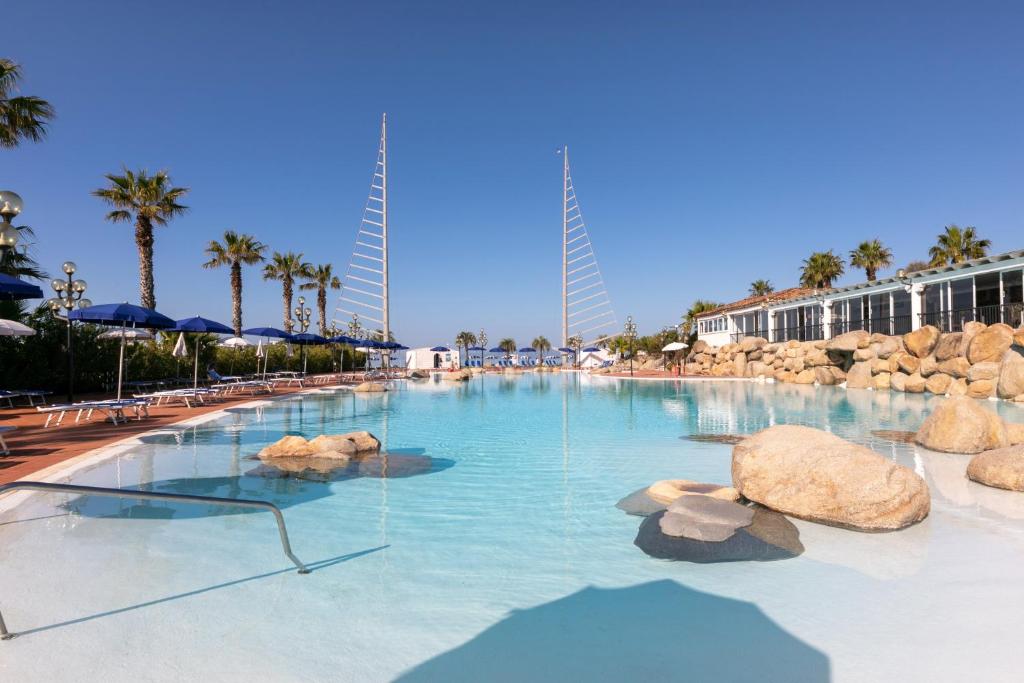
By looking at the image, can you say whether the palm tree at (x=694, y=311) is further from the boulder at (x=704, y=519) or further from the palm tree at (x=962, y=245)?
the boulder at (x=704, y=519)

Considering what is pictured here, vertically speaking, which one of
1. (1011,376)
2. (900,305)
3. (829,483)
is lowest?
(829,483)

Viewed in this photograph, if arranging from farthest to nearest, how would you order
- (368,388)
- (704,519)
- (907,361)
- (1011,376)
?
(368,388), (907,361), (1011,376), (704,519)

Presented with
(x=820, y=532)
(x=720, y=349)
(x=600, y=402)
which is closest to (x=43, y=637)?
(x=820, y=532)

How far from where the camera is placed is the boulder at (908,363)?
70.2ft

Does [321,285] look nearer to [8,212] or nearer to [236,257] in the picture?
[236,257]

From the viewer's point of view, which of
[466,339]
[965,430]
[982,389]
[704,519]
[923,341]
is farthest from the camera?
[466,339]

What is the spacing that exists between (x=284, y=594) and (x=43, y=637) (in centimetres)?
135

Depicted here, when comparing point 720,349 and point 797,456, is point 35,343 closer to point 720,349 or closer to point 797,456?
point 797,456

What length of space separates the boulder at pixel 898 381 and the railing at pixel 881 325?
5.61m

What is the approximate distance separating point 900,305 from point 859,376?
307 inches

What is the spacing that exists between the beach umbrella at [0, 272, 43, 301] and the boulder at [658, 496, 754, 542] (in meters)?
9.94

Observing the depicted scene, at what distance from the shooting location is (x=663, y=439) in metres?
11.0

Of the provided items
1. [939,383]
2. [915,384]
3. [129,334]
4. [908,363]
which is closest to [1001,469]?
[939,383]

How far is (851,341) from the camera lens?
25.3 m
